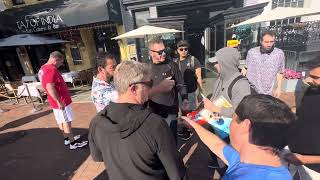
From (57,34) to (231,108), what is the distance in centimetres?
1241

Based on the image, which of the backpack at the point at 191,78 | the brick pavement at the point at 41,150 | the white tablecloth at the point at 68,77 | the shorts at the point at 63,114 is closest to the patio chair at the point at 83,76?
the white tablecloth at the point at 68,77

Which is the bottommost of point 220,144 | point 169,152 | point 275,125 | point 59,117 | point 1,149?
point 1,149

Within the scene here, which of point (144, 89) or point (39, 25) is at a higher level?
point (39, 25)

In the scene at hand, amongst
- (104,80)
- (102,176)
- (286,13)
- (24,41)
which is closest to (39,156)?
(102,176)

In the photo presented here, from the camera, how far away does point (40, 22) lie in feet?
36.7

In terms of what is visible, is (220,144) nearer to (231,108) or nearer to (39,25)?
(231,108)

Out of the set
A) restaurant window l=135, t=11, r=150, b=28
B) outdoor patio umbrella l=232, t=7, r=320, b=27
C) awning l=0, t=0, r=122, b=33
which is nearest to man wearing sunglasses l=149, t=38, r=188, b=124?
outdoor patio umbrella l=232, t=7, r=320, b=27

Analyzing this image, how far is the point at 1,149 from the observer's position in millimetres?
5707

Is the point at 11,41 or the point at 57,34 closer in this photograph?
the point at 11,41

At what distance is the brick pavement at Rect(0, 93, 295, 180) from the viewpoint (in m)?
4.38

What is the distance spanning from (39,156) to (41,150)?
289mm

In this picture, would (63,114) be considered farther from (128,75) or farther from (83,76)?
(83,76)

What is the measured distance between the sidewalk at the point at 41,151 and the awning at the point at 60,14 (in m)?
4.42

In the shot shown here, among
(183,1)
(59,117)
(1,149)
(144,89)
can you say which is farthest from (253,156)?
(183,1)
